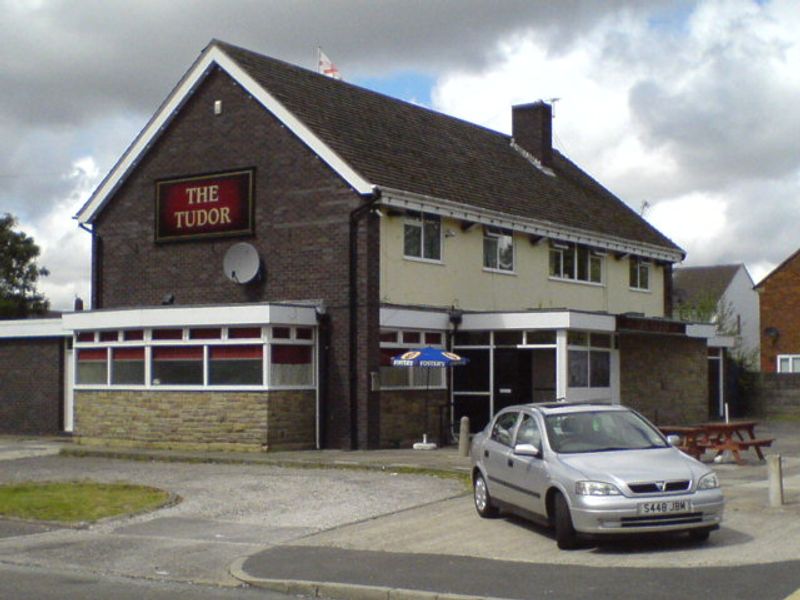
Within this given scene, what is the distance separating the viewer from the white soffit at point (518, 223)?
26156 mm

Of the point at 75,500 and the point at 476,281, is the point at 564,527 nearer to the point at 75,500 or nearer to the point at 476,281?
the point at 75,500

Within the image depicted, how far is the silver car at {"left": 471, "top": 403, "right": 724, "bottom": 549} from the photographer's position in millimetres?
11852

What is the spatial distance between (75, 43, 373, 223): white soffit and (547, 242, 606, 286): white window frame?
834cm

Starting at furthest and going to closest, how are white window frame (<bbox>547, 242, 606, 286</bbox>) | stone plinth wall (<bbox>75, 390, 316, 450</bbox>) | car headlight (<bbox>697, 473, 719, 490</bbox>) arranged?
white window frame (<bbox>547, 242, 606, 286</bbox>)
stone plinth wall (<bbox>75, 390, 316, 450</bbox>)
car headlight (<bbox>697, 473, 719, 490</bbox>)

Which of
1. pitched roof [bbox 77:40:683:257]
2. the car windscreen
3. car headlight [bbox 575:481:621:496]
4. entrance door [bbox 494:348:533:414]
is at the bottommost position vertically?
car headlight [bbox 575:481:621:496]

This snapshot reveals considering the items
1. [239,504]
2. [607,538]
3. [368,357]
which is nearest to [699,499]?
[607,538]

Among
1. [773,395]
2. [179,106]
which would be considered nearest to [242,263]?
Answer: [179,106]

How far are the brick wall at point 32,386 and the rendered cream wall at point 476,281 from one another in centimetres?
979

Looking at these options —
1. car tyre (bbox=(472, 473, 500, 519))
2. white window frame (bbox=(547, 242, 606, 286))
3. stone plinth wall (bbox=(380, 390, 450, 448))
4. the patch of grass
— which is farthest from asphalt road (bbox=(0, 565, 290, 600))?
white window frame (bbox=(547, 242, 606, 286))

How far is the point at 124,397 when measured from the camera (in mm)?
26609

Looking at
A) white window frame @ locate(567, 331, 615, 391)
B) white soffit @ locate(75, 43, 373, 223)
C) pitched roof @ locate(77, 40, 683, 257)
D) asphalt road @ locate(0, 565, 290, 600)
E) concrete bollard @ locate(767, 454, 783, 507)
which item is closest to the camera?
asphalt road @ locate(0, 565, 290, 600)

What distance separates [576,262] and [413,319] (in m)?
8.39

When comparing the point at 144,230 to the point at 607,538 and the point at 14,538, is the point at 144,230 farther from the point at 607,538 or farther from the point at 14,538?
the point at 607,538

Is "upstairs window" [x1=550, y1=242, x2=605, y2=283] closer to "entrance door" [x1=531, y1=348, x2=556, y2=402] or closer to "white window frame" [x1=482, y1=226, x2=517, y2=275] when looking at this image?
"white window frame" [x1=482, y1=226, x2=517, y2=275]
